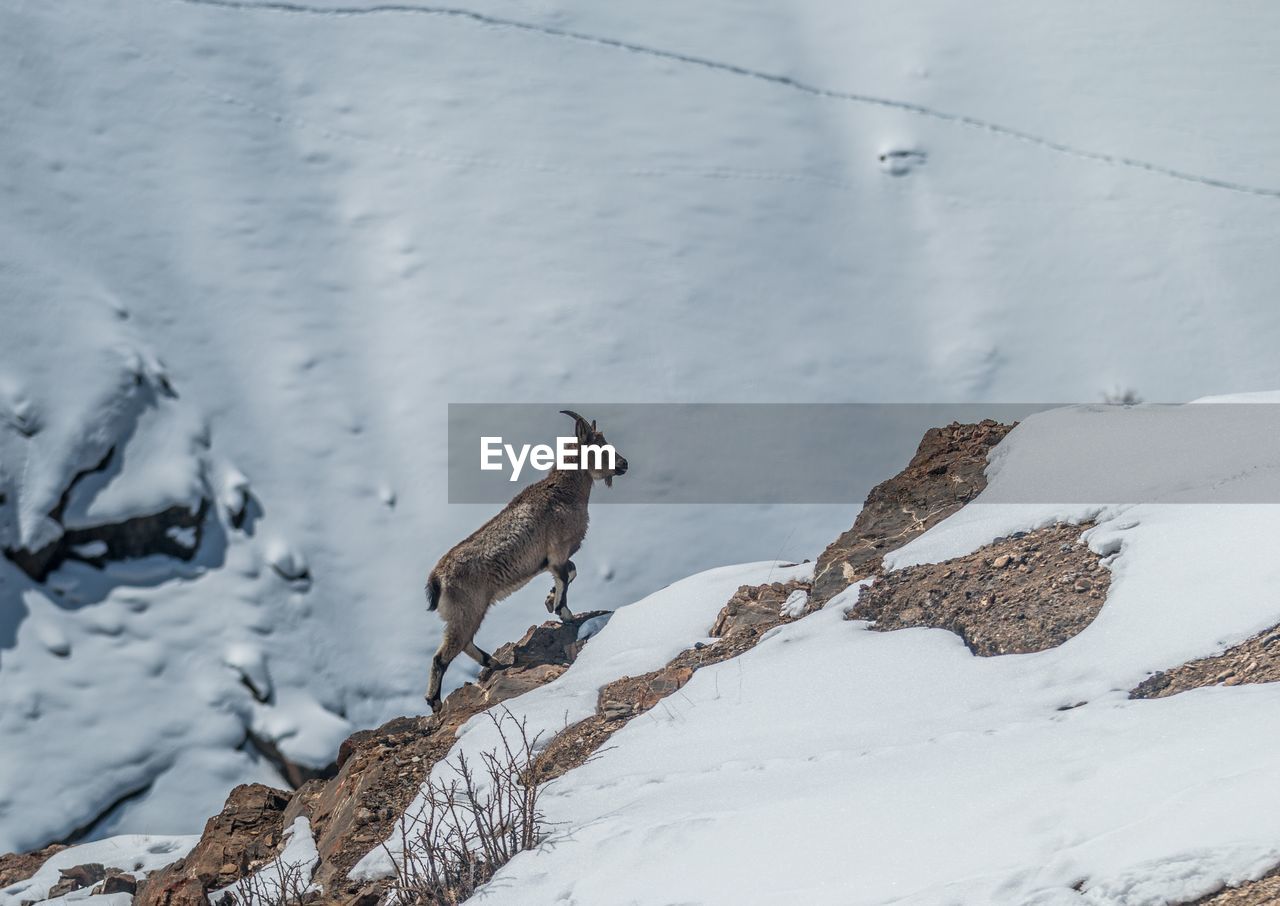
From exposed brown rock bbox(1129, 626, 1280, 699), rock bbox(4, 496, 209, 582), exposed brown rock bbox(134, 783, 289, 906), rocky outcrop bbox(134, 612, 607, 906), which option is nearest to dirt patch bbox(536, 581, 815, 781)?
rocky outcrop bbox(134, 612, 607, 906)

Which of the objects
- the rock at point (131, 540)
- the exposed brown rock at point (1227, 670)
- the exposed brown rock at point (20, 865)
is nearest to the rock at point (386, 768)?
the exposed brown rock at point (20, 865)

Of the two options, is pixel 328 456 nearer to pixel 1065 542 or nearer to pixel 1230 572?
pixel 1065 542

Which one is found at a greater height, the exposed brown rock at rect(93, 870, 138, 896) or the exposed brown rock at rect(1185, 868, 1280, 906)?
the exposed brown rock at rect(1185, 868, 1280, 906)

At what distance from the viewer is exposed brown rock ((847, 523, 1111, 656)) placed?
16.7ft

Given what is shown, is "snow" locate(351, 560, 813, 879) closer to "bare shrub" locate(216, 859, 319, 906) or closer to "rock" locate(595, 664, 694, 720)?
"rock" locate(595, 664, 694, 720)

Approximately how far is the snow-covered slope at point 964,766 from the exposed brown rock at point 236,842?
4.21 ft

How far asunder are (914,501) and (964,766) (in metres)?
3.37

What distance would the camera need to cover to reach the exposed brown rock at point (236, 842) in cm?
609

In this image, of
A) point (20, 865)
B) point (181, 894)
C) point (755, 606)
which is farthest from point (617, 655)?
point (20, 865)

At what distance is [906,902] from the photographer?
3.26 metres

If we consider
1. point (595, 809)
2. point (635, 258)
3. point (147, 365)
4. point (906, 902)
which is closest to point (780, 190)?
point (635, 258)

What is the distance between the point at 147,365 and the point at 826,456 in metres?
7.41

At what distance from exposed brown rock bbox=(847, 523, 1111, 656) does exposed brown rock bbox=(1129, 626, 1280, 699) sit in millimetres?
622

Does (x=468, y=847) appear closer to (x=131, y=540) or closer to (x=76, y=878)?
(x=76, y=878)
